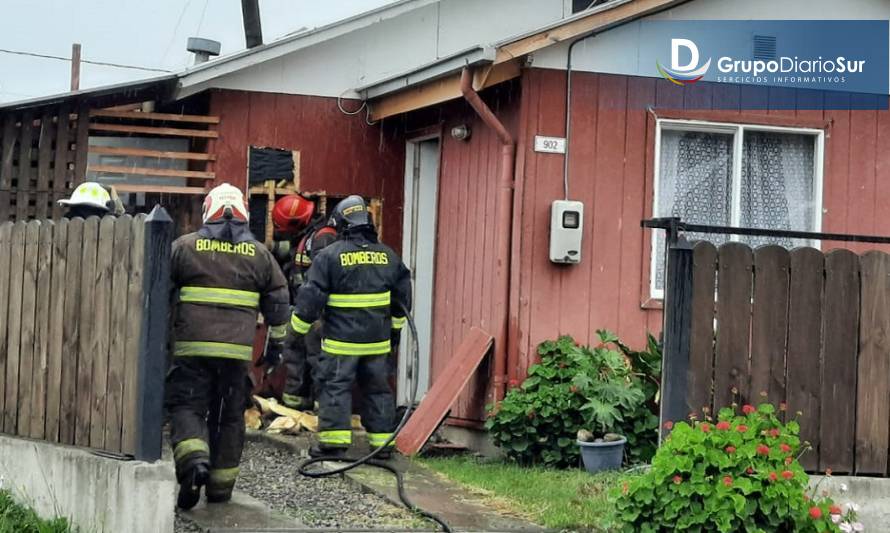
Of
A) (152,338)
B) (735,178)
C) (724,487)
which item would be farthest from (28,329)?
(735,178)

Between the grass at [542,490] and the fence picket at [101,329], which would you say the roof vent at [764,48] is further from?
the fence picket at [101,329]

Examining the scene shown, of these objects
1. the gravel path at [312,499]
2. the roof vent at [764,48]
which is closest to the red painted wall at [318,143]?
the gravel path at [312,499]

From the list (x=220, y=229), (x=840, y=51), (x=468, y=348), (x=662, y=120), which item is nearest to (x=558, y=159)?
(x=662, y=120)

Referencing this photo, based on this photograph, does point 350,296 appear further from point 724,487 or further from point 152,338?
point 724,487

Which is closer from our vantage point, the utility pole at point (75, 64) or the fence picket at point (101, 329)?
the fence picket at point (101, 329)

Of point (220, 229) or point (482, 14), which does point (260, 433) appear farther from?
point (482, 14)

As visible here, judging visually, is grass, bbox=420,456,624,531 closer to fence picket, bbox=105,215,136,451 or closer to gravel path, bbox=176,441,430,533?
gravel path, bbox=176,441,430,533

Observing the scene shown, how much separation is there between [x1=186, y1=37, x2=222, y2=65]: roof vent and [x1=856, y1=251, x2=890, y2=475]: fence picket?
30.0 ft

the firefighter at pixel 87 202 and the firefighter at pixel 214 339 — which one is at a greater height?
the firefighter at pixel 87 202

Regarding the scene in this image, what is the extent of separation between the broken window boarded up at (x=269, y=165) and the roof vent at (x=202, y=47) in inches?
99.7

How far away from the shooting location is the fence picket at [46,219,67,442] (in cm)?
756

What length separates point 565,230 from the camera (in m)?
10.3

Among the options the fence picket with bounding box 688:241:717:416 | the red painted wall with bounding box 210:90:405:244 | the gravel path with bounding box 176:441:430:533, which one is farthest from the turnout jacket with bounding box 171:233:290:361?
the red painted wall with bounding box 210:90:405:244

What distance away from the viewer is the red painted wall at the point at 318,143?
40.3 feet
